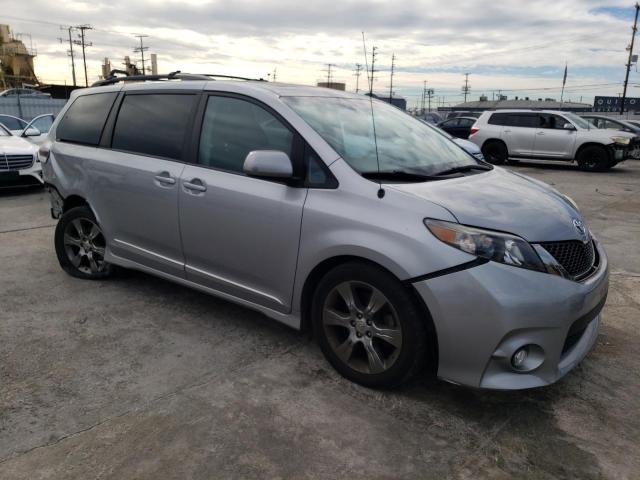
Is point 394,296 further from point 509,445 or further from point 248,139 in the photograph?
point 248,139

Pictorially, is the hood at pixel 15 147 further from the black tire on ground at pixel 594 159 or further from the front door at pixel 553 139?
the black tire on ground at pixel 594 159

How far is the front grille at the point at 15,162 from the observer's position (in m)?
8.56

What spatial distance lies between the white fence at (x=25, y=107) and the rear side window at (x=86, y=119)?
83.4 feet

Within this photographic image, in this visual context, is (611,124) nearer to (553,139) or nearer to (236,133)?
(553,139)

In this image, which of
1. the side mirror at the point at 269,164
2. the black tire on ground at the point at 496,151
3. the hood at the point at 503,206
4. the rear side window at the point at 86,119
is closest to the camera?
the hood at the point at 503,206

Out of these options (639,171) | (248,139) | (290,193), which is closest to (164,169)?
(248,139)

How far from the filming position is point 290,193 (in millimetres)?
3035

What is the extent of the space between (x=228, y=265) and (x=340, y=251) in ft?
2.99

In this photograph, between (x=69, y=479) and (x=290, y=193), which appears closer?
(x=69, y=479)

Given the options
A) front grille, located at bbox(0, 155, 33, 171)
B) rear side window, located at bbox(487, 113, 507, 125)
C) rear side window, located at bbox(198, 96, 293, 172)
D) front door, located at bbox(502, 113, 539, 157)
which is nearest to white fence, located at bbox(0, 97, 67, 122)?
front grille, located at bbox(0, 155, 33, 171)

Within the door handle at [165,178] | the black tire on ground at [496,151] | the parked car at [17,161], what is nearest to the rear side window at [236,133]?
the door handle at [165,178]

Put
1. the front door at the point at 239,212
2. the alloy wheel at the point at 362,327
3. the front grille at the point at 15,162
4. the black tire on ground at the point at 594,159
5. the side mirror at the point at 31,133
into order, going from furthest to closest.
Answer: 1. the black tire on ground at the point at 594,159
2. the side mirror at the point at 31,133
3. the front grille at the point at 15,162
4. the front door at the point at 239,212
5. the alloy wheel at the point at 362,327

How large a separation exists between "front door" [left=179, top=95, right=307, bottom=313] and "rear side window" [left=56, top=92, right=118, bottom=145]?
1279mm

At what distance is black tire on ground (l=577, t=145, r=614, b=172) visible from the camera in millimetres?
14641
